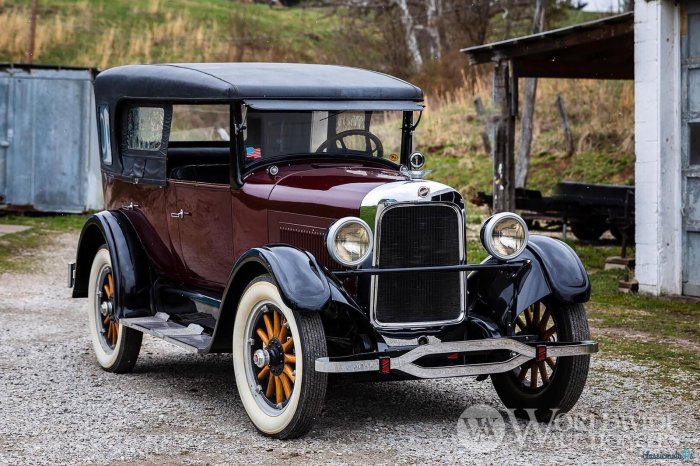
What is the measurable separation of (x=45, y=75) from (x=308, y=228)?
12.9 meters

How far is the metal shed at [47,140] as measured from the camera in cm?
1764

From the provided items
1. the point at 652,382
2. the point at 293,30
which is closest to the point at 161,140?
the point at 652,382

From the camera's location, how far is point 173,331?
677 centimetres

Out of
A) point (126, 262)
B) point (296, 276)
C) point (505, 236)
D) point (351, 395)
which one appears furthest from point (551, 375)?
point (126, 262)

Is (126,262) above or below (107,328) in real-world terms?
above

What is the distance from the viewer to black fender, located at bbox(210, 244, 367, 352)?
17.9 feet

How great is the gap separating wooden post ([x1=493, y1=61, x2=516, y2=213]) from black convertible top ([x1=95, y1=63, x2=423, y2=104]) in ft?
21.1

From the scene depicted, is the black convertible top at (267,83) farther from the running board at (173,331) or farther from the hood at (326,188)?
the running board at (173,331)

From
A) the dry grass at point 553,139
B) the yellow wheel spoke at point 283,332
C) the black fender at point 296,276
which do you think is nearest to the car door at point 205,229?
the black fender at point 296,276

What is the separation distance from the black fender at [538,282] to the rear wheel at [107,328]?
2370 millimetres

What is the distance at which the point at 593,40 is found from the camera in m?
12.0

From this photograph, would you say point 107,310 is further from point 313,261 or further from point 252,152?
point 313,261

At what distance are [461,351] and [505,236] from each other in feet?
2.71

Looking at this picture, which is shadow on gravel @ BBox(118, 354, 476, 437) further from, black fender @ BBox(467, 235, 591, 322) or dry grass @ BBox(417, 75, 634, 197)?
dry grass @ BBox(417, 75, 634, 197)
